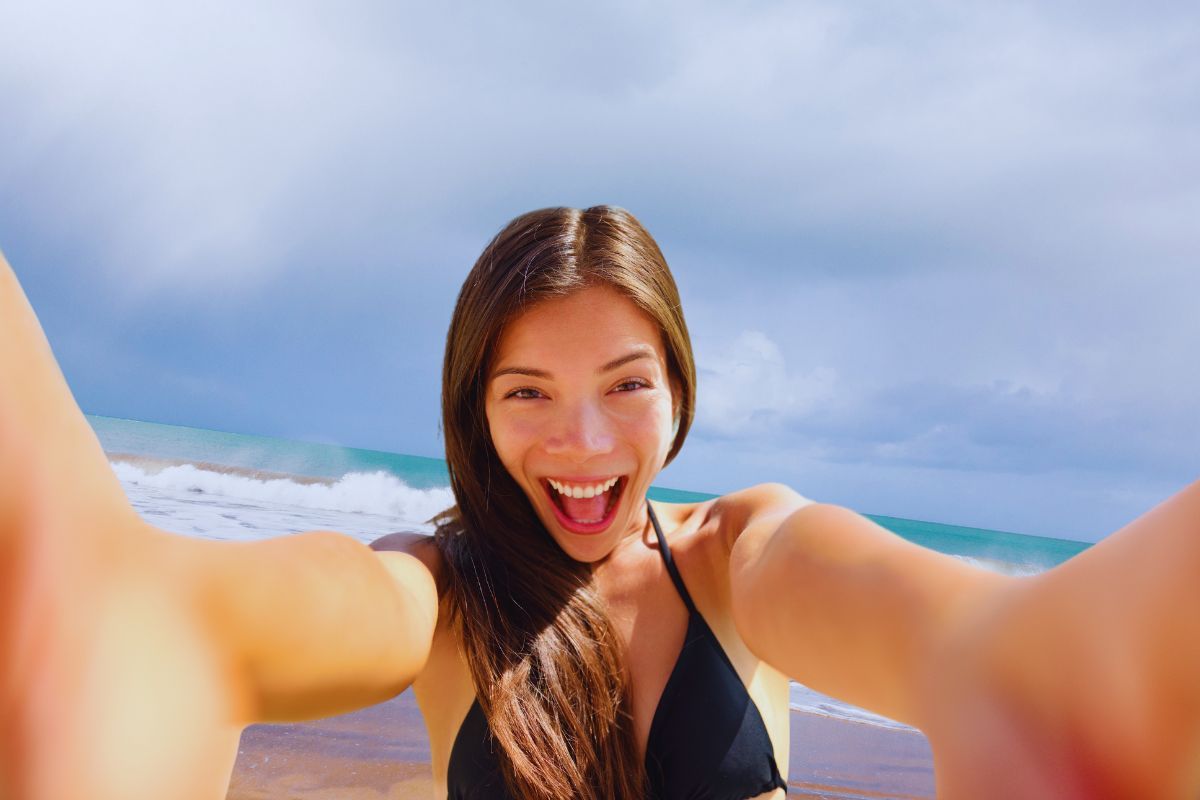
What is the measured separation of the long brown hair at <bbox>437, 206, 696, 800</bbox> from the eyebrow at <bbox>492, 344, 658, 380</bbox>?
0.11 metres

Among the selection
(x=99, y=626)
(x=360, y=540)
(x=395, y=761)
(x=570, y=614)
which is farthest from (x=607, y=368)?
(x=395, y=761)

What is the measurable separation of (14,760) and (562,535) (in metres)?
1.67

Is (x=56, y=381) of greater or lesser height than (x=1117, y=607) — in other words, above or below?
above

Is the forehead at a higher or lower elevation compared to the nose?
higher

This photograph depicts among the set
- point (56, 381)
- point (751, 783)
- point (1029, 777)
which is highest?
point (56, 381)

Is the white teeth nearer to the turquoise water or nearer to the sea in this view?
Result: the sea

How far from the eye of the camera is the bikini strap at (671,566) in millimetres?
2305

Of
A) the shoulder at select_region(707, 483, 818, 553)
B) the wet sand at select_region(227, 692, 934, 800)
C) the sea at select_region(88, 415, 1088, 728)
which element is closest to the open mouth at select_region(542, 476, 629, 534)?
the shoulder at select_region(707, 483, 818, 553)

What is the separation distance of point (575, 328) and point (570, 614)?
741 mm

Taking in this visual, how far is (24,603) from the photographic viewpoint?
93 centimetres

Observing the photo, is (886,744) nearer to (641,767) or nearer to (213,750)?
(641,767)

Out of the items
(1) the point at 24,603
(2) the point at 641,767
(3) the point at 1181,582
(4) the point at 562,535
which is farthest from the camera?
(4) the point at 562,535

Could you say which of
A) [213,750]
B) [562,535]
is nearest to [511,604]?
[562,535]

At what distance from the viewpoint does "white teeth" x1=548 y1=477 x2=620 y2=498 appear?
239 cm
